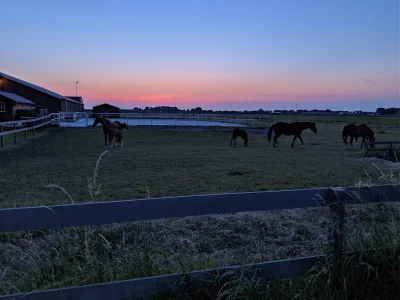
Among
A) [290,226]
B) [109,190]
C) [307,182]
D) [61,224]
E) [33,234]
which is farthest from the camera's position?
[307,182]

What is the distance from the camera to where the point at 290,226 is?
5332mm

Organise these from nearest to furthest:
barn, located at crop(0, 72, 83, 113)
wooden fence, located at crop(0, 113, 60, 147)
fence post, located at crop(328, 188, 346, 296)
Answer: fence post, located at crop(328, 188, 346, 296) → wooden fence, located at crop(0, 113, 60, 147) → barn, located at crop(0, 72, 83, 113)

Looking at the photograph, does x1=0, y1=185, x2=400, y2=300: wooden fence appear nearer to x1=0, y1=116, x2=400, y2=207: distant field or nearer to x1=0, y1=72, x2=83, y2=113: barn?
x1=0, y1=116, x2=400, y2=207: distant field

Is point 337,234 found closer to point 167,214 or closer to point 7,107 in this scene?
point 167,214

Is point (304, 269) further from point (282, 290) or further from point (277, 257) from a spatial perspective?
point (277, 257)

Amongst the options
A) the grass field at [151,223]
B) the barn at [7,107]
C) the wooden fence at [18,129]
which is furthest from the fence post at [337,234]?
the barn at [7,107]

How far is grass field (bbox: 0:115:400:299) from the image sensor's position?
307 cm

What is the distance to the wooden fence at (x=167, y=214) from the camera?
7.66 ft

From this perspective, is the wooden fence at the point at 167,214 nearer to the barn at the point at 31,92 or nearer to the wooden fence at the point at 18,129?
the wooden fence at the point at 18,129

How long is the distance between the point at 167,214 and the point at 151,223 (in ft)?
8.47

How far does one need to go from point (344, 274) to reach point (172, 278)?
141 centimetres

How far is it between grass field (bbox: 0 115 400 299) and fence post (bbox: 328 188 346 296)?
0.29 meters

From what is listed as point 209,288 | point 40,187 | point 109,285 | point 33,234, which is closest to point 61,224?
point 109,285

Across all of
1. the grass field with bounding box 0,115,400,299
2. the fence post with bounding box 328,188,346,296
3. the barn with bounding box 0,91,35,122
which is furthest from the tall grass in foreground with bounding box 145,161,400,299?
the barn with bounding box 0,91,35,122
